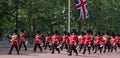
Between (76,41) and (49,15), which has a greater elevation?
(49,15)

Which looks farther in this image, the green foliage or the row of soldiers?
the green foliage

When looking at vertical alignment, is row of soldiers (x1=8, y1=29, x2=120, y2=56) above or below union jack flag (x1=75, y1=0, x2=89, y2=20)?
below

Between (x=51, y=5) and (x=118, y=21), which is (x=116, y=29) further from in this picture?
(x=51, y=5)

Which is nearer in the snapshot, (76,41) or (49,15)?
(76,41)

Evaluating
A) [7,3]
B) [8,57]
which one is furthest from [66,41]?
[7,3]

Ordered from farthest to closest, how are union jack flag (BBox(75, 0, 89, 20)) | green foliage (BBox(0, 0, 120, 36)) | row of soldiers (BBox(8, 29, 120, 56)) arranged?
green foliage (BBox(0, 0, 120, 36)), union jack flag (BBox(75, 0, 89, 20)), row of soldiers (BBox(8, 29, 120, 56))

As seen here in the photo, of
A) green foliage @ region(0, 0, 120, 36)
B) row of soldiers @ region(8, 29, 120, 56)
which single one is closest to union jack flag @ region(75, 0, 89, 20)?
row of soldiers @ region(8, 29, 120, 56)

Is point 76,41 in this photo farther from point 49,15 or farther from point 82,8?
point 49,15

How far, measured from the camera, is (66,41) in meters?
30.3

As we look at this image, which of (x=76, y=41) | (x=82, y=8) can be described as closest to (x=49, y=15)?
(x=82, y=8)

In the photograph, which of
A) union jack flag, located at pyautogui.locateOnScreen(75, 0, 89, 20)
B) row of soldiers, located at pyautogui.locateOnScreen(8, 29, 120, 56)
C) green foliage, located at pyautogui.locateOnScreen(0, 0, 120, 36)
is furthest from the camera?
green foliage, located at pyautogui.locateOnScreen(0, 0, 120, 36)

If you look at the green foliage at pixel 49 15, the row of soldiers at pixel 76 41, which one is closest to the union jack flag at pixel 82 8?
the row of soldiers at pixel 76 41

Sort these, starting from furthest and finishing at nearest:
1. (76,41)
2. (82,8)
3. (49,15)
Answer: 1. (49,15)
2. (82,8)
3. (76,41)

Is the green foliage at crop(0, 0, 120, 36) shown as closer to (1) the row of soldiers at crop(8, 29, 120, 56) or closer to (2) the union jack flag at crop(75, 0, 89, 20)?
(2) the union jack flag at crop(75, 0, 89, 20)
